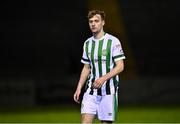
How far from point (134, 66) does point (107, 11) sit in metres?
3.69

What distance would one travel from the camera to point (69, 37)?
2147 cm

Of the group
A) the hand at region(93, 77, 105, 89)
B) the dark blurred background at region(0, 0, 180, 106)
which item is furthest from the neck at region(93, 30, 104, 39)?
the dark blurred background at region(0, 0, 180, 106)

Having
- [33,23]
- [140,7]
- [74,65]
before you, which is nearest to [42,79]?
[74,65]

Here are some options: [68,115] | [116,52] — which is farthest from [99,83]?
[68,115]

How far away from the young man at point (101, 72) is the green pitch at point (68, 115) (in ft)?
18.0

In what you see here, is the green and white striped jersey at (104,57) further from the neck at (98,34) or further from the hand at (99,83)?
the hand at (99,83)

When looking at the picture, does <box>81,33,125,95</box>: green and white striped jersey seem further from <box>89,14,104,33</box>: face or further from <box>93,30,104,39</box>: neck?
<box>89,14,104,33</box>: face

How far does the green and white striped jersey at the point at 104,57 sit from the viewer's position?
5.58m

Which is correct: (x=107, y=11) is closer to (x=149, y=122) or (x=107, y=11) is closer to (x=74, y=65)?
(x=74, y=65)

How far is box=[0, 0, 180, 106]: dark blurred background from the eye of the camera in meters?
20.2

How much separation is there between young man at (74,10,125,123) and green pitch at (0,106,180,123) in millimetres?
5493

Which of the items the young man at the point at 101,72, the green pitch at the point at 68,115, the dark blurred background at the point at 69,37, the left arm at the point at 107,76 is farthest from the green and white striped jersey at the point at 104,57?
the dark blurred background at the point at 69,37

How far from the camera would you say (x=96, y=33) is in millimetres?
5570

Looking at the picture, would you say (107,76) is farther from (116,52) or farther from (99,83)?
(116,52)
